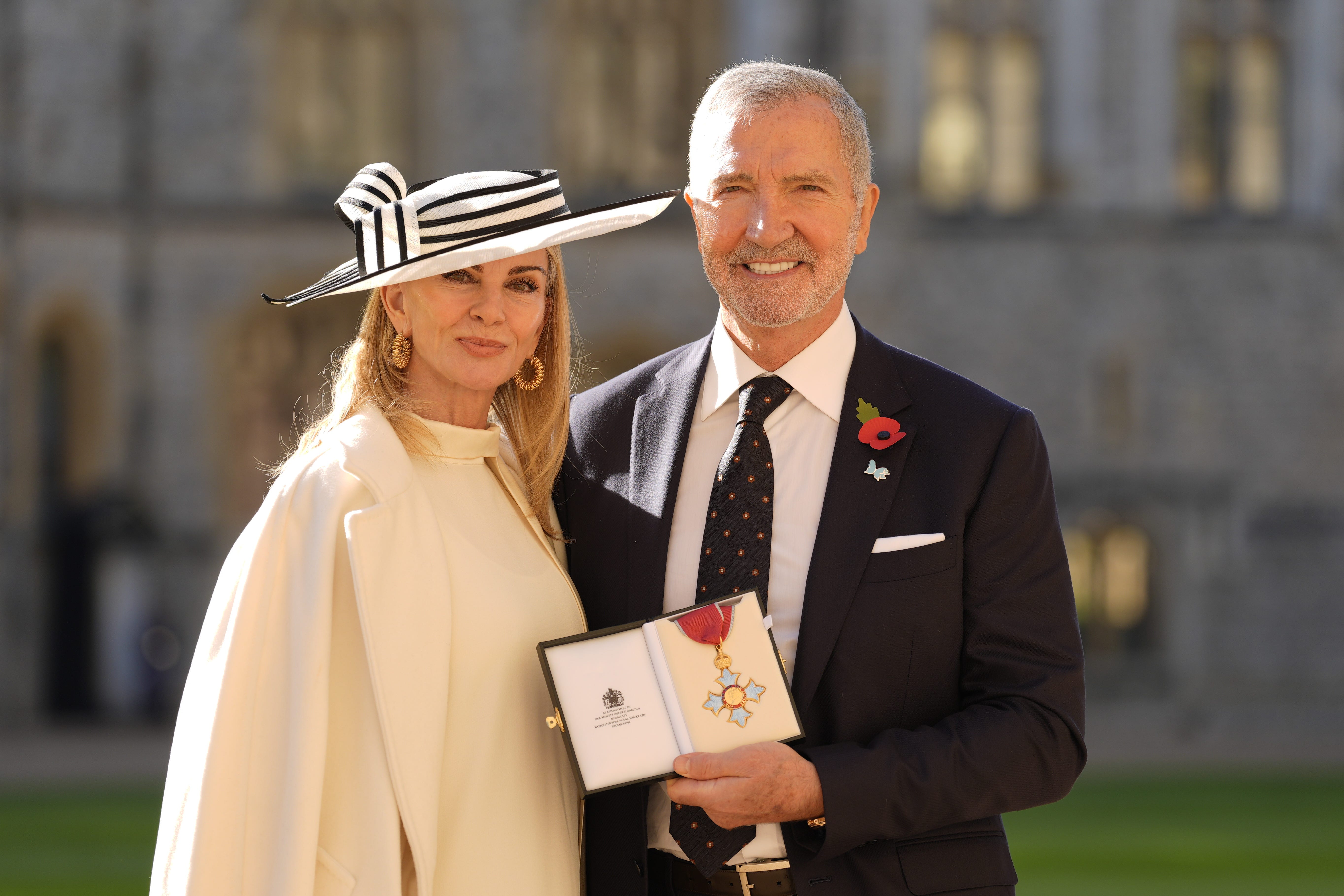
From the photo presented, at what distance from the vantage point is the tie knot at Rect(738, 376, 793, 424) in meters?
2.70

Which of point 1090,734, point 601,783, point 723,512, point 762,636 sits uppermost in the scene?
point 723,512

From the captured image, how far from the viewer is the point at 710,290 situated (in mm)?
16500

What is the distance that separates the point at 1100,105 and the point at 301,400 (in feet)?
31.0

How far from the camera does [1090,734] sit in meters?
16.0

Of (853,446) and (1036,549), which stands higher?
(853,446)

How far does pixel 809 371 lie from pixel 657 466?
322 mm

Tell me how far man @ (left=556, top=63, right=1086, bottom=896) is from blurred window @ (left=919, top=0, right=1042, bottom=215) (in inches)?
585

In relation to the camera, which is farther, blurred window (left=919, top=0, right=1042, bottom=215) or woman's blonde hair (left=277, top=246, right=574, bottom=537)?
blurred window (left=919, top=0, right=1042, bottom=215)

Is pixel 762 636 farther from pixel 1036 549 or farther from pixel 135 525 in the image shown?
pixel 135 525

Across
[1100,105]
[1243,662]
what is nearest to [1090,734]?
[1243,662]

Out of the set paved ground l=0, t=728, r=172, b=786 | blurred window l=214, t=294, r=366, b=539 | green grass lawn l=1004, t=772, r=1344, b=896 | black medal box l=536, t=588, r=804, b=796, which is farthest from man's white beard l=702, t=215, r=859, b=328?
blurred window l=214, t=294, r=366, b=539

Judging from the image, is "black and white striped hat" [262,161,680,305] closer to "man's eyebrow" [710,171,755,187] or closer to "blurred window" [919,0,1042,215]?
"man's eyebrow" [710,171,755,187]

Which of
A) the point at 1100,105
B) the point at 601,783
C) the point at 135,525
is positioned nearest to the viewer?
the point at 601,783

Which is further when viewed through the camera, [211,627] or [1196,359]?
[1196,359]
